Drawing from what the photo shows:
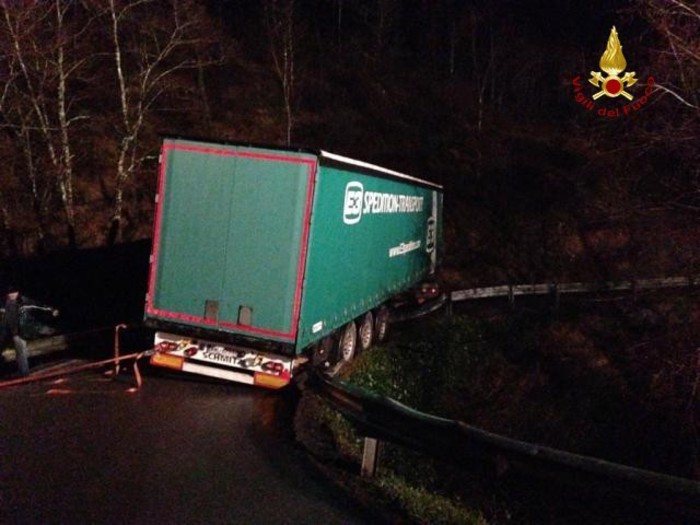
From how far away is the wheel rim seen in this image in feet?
39.5

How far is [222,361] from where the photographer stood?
347 inches

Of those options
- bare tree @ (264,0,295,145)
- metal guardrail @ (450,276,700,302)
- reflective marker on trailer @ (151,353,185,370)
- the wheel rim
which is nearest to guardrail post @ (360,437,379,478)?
reflective marker on trailer @ (151,353,185,370)

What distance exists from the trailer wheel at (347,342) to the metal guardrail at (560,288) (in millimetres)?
6970

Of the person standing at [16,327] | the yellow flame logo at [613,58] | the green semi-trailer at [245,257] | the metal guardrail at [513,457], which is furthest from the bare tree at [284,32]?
the metal guardrail at [513,457]

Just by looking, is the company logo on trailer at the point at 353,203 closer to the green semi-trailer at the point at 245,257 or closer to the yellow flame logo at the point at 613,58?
the green semi-trailer at the point at 245,257

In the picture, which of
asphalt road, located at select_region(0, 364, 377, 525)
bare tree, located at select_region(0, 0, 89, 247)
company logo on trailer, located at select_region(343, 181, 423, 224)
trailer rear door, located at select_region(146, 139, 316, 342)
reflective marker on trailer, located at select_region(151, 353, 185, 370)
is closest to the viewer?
asphalt road, located at select_region(0, 364, 377, 525)

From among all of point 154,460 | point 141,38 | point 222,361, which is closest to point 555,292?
point 222,361

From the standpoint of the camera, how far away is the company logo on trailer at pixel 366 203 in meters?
9.50

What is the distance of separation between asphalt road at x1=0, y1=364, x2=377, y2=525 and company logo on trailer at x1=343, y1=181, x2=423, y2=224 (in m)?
3.20

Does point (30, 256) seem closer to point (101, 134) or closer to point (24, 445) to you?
point (101, 134)

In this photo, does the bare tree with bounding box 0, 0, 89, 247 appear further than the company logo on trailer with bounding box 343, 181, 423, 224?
Yes

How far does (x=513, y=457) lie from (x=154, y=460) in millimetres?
3696

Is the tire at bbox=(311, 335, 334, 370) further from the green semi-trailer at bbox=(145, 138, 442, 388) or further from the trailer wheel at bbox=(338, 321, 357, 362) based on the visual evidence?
the trailer wheel at bbox=(338, 321, 357, 362)

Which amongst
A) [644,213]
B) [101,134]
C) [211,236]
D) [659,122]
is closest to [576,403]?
[644,213]
